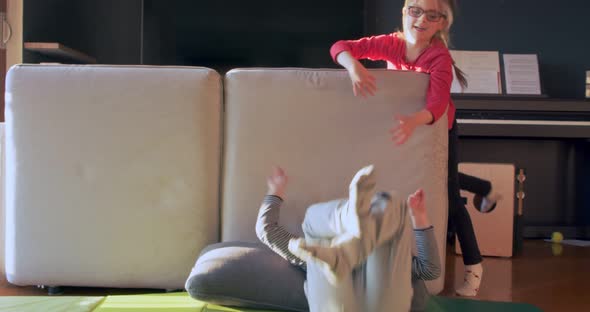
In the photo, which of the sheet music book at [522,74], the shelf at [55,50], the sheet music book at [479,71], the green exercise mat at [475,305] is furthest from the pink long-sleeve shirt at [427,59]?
the shelf at [55,50]

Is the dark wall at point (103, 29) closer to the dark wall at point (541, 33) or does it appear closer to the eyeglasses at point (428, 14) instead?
the dark wall at point (541, 33)

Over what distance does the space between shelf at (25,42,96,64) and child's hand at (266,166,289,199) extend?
2361mm

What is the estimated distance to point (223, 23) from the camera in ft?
13.9

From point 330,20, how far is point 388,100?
2.45 m

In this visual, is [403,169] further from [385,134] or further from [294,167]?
[294,167]

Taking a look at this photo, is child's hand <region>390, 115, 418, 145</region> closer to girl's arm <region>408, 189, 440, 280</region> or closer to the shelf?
girl's arm <region>408, 189, 440, 280</region>

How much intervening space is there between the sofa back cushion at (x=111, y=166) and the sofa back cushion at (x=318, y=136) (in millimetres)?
131

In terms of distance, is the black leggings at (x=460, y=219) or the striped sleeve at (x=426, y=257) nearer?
the striped sleeve at (x=426, y=257)

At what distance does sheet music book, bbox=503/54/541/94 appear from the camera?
3.83 metres

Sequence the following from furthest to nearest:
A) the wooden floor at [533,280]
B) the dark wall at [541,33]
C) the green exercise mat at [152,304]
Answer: the dark wall at [541,33] < the wooden floor at [533,280] < the green exercise mat at [152,304]

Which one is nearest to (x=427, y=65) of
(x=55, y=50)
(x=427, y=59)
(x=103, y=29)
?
(x=427, y=59)

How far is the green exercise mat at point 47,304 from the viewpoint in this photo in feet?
5.34

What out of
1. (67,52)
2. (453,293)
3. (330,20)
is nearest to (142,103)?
(453,293)

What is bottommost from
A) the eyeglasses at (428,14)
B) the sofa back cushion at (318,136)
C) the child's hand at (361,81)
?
the sofa back cushion at (318,136)
